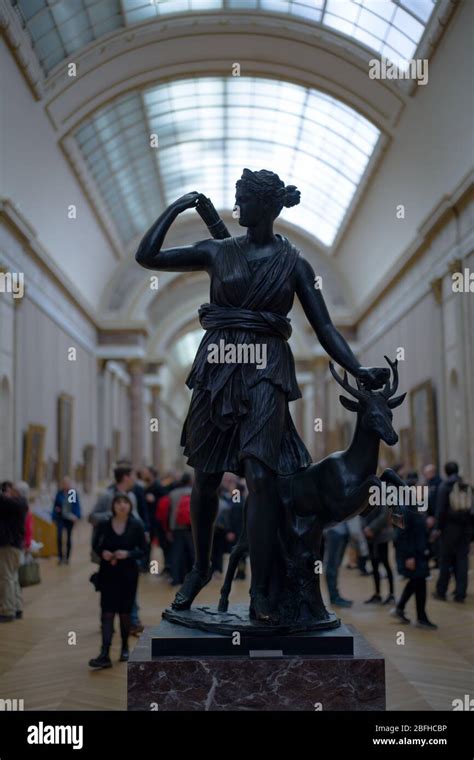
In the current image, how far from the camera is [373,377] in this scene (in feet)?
15.2

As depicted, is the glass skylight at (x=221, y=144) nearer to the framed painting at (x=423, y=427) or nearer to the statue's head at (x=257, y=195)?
the framed painting at (x=423, y=427)

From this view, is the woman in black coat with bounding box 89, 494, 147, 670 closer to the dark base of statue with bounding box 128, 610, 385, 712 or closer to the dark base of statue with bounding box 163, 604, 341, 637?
the dark base of statue with bounding box 163, 604, 341, 637

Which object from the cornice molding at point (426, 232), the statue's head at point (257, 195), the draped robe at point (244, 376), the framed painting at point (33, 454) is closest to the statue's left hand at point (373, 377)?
the draped robe at point (244, 376)

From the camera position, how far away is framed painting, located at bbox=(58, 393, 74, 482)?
82.5ft

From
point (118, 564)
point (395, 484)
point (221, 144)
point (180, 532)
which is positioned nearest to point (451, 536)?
point (180, 532)

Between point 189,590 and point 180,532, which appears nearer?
point 189,590

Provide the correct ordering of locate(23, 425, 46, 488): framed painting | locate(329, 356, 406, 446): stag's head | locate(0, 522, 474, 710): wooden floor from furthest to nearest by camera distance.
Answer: locate(23, 425, 46, 488): framed painting
locate(0, 522, 474, 710): wooden floor
locate(329, 356, 406, 446): stag's head

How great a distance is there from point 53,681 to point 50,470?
16.6 meters

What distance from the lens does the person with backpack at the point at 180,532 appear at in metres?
12.9

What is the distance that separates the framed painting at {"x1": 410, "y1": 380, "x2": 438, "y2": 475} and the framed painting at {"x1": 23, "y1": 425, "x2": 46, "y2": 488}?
9.39m

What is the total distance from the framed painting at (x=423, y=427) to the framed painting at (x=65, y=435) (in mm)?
9990

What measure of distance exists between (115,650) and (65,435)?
17.7 metres

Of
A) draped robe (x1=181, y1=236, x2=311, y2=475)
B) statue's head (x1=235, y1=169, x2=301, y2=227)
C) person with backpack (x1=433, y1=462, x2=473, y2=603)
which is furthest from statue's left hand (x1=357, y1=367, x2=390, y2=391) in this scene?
person with backpack (x1=433, y1=462, x2=473, y2=603)

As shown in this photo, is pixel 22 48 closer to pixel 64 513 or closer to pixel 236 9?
pixel 236 9
